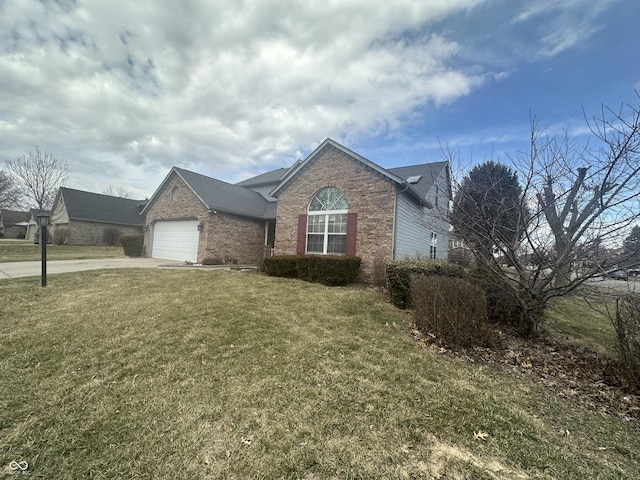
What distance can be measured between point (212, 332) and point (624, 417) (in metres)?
5.36

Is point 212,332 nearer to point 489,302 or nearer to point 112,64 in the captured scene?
point 489,302

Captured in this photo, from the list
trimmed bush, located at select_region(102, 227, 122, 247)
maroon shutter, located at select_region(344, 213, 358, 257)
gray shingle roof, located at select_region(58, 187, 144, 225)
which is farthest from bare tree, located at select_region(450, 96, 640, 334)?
gray shingle roof, located at select_region(58, 187, 144, 225)

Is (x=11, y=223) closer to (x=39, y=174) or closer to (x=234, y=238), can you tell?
(x=39, y=174)

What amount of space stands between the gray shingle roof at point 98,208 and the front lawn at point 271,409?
92.3 feet

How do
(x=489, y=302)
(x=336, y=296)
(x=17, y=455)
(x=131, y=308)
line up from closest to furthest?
(x=17, y=455) → (x=131, y=308) → (x=489, y=302) → (x=336, y=296)

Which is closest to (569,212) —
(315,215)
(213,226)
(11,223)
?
(315,215)

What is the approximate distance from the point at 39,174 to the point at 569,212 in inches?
1808

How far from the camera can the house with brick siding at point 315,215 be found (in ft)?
33.4

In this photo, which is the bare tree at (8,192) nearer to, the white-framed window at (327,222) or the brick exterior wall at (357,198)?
the brick exterior wall at (357,198)

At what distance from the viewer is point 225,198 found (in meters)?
16.2

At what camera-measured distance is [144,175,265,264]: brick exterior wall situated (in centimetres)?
1432

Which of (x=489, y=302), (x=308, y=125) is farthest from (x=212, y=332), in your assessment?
(x=308, y=125)

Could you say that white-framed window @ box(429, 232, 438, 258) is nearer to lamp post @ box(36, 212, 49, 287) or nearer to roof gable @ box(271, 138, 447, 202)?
roof gable @ box(271, 138, 447, 202)

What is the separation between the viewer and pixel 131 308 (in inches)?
225
